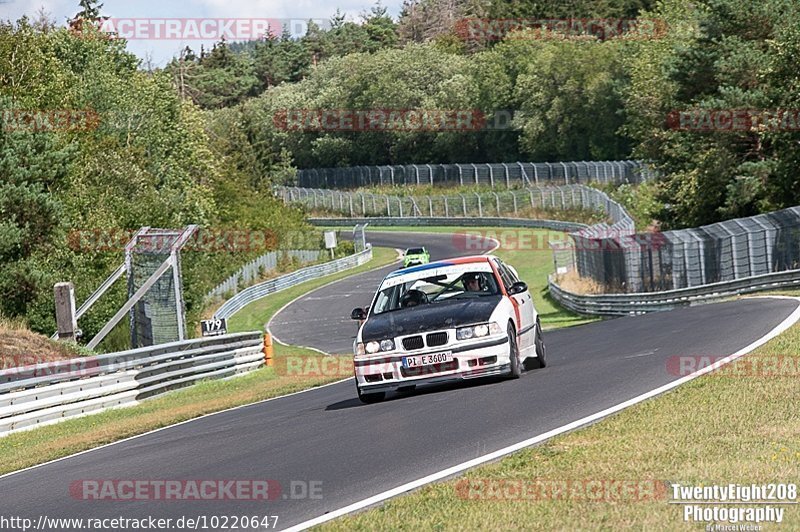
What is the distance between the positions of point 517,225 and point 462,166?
21367 mm

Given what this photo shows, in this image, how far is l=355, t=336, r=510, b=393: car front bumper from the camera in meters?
14.3

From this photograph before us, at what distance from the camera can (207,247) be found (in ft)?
220

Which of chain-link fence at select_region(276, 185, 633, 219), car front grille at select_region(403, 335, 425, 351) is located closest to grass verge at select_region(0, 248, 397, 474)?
car front grille at select_region(403, 335, 425, 351)

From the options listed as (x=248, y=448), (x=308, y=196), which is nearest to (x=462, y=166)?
(x=308, y=196)

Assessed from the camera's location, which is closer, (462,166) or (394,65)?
(462,166)

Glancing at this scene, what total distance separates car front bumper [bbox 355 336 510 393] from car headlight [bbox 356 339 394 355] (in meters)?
0.09

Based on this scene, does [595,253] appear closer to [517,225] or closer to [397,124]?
[517,225]

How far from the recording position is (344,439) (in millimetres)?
11172

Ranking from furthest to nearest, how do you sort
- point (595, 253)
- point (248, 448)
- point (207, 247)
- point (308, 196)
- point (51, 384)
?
point (308, 196)
point (207, 247)
point (595, 253)
point (51, 384)
point (248, 448)
